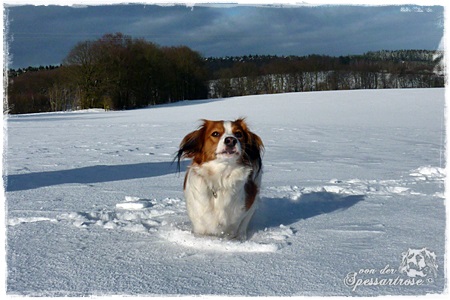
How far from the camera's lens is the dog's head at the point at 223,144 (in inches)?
128

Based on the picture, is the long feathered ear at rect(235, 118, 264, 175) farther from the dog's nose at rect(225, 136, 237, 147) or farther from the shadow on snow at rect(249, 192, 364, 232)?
the shadow on snow at rect(249, 192, 364, 232)

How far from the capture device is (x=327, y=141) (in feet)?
36.9

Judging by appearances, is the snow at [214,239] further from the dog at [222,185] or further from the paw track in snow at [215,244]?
the dog at [222,185]

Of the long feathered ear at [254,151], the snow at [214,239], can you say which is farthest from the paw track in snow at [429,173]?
the long feathered ear at [254,151]

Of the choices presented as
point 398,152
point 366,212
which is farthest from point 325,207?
point 398,152

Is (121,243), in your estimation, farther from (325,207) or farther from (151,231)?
(325,207)

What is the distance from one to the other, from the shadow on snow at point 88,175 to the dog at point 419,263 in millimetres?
3421

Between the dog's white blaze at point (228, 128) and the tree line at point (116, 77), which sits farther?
the tree line at point (116, 77)

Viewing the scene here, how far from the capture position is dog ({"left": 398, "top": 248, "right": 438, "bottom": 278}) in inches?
97.4

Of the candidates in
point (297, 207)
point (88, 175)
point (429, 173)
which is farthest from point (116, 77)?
point (297, 207)

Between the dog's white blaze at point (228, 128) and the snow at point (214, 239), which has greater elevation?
the dog's white blaze at point (228, 128)

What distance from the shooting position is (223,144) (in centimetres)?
325

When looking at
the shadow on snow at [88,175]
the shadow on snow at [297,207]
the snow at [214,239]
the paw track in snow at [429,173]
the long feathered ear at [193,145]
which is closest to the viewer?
the snow at [214,239]

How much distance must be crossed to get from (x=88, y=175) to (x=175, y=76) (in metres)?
37.0
